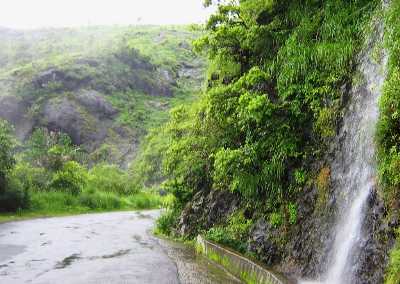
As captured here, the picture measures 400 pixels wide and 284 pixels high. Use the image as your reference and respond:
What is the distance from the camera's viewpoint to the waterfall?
31.8ft

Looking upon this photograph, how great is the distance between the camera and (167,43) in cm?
11844

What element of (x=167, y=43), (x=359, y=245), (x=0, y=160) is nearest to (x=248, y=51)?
(x=359, y=245)

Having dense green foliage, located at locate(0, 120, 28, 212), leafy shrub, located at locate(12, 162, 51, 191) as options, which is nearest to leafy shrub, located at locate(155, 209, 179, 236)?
dense green foliage, located at locate(0, 120, 28, 212)

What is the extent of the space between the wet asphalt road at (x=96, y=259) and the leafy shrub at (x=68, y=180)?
1685 centimetres

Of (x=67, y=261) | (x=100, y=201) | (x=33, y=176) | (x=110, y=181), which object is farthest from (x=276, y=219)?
(x=110, y=181)

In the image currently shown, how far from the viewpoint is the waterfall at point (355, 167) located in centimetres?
970

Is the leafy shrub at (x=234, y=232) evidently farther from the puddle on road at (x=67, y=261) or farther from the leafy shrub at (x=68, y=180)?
the leafy shrub at (x=68, y=180)

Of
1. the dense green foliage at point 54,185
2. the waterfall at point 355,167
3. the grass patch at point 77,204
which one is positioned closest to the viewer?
the waterfall at point 355,167

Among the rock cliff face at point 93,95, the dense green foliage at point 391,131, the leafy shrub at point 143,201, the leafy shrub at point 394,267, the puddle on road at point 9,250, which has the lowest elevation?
the leafy shrub at point 143,201

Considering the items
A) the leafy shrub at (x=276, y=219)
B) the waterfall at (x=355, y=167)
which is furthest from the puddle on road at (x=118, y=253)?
the waterfall at (x=355, y=167)

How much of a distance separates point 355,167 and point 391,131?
1441 mm

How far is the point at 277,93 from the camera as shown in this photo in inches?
580

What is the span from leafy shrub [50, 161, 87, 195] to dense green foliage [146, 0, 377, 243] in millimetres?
25861

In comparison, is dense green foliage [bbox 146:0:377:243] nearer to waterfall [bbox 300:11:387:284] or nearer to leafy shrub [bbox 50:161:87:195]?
waterfall [bbox 300:11:387:284]
